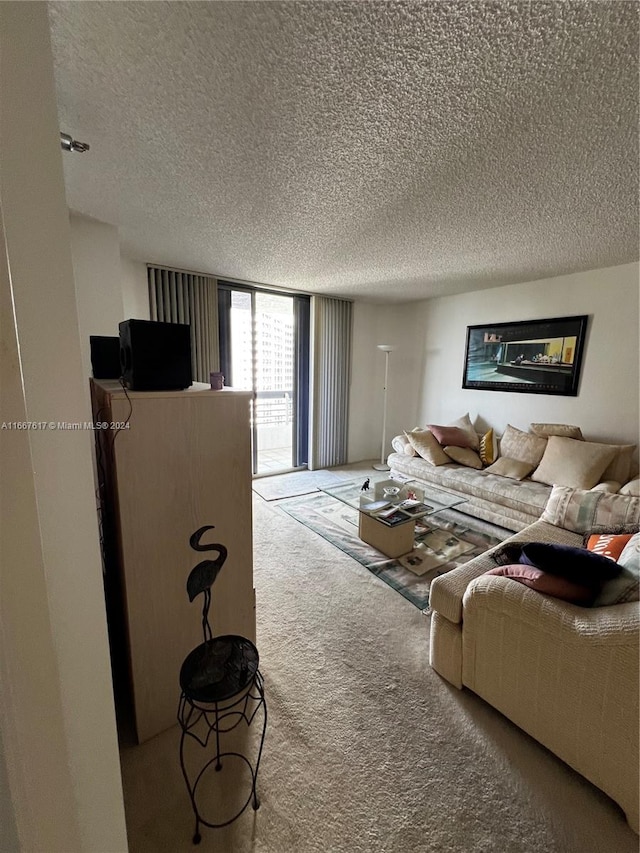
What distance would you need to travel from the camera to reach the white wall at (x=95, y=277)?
7.49 ft

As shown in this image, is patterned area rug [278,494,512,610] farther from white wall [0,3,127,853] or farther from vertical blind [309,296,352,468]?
white wall [0,3,127,853]

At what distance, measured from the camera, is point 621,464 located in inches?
113

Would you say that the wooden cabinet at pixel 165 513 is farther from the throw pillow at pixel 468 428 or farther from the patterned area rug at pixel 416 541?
the throw pillow at pixel 468 428

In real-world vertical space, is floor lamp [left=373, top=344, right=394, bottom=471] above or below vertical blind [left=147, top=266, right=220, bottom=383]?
below

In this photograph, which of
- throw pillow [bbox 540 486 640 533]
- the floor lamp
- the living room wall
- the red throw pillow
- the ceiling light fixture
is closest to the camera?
the ceiling light fixture

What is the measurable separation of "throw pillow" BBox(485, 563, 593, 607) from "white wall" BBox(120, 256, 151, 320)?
3525 millimetres

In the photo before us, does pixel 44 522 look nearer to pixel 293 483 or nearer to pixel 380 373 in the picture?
pixel 293 483

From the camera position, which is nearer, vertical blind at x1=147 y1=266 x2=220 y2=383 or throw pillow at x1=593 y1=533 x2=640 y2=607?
throw pillow at x1=593 y1=533 x2=640 y2=607

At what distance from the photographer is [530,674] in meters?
1.25

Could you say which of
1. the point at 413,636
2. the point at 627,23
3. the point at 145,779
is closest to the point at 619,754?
the point at 413,636

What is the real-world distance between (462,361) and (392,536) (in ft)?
9.01

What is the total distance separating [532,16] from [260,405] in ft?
13.7

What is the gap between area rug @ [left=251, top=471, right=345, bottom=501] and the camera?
12.6 ft

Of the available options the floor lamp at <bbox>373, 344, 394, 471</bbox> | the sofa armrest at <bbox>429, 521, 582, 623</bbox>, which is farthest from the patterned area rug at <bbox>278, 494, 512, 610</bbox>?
the floor lamp at <bbox>373, 344, 394, 471</bbox>
